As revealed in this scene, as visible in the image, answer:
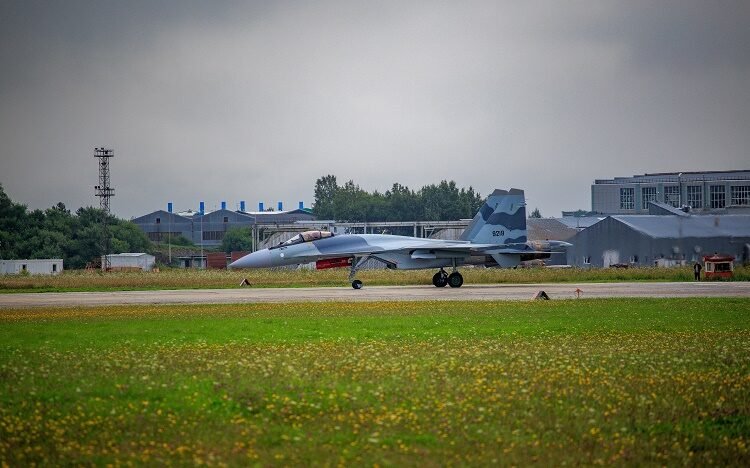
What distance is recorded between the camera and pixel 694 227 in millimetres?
61156

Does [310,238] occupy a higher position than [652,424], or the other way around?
[310,238]

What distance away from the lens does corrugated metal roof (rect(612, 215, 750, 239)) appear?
6072 centimetres

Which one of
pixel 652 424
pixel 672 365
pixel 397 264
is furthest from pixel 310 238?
pixel 652 424

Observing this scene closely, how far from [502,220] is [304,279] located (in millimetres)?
11924

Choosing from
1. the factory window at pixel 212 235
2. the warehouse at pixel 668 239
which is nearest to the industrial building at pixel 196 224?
the factory window at pixel 212 235

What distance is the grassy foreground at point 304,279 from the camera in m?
44.3

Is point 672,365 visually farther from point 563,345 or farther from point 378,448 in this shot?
point 378,448

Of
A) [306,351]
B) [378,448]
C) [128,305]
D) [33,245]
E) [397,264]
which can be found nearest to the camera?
[378,448]

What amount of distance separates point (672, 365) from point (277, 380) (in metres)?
5.99

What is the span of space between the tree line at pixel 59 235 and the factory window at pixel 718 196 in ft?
209

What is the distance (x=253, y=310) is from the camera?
85.3 ft

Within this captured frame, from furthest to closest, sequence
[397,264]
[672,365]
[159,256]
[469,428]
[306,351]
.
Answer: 1. [159,256]
2. [397,264]
3. [306,351]
4. [672,365]
5. [469,428]

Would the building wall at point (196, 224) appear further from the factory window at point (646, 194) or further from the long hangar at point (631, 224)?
the factory window at point (646, 194)

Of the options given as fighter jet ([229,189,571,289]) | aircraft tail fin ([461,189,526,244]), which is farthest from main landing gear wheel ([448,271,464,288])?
aircraft tail fin ([461,189,526,244])
